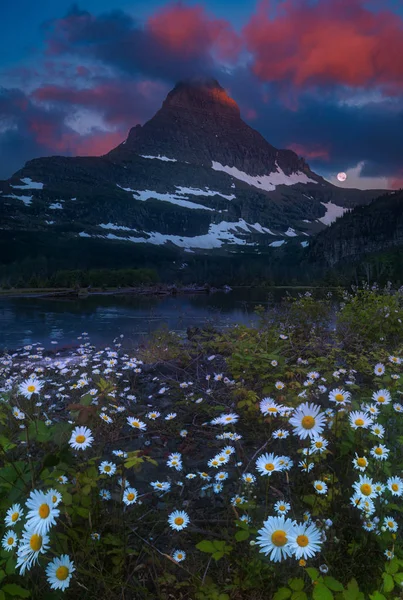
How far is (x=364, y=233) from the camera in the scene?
556ft

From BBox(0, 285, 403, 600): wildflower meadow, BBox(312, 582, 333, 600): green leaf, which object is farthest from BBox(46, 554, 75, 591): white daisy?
BBox(312, 582, 333, 600): green leaf

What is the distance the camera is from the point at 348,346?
284 inches

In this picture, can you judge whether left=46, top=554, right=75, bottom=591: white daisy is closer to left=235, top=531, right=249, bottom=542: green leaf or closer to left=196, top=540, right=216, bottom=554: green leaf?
left=196, top=540, right=216, bottom=554: green leaf

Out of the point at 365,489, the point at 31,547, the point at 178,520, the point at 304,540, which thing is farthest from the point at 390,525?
the point at 31,547

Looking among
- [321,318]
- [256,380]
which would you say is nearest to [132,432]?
[256,380]

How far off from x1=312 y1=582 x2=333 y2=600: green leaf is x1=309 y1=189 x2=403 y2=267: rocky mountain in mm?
162325

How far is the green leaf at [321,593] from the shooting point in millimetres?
1475

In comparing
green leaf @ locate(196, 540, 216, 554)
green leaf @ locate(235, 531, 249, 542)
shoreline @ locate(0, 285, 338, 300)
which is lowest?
shoreline @ locate(0, 285, 338, 300)

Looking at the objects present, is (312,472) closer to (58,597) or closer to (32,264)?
(58,597)

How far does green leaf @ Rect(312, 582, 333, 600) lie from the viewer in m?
1.47

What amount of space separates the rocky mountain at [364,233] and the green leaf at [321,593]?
162 m

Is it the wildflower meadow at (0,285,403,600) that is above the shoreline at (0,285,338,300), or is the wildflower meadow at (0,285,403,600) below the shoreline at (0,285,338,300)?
above

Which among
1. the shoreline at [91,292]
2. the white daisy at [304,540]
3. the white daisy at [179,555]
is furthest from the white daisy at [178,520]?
the shoreline at [91,292]

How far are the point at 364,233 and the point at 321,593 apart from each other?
18416 centimetres
